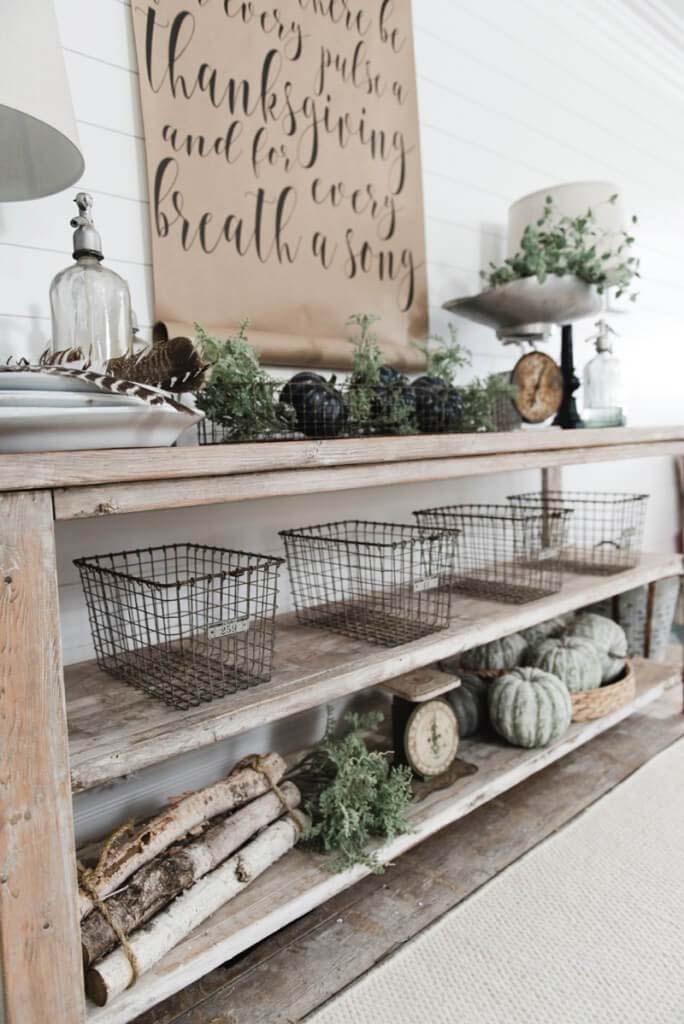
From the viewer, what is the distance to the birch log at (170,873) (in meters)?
0.99

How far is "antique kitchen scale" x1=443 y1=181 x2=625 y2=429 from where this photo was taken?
179cm

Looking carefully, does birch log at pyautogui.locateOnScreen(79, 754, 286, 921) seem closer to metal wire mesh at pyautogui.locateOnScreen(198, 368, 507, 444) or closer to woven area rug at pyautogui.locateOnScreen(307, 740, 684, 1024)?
woven area rug at pyautogui.locateOnScreen(307, 740, 684, 1024)

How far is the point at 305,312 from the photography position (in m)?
1.68

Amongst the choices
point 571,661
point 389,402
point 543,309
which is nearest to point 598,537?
point 571,661

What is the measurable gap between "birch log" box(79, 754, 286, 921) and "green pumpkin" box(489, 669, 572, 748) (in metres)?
0.54

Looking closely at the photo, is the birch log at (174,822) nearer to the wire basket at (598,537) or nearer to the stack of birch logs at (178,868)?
the stack of birch logs at (178,868)

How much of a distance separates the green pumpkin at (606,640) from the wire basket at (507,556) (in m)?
0.22

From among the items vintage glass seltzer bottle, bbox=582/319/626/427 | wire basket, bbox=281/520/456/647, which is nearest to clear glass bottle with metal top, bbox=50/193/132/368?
wire basket, bbox=281/520/456/647

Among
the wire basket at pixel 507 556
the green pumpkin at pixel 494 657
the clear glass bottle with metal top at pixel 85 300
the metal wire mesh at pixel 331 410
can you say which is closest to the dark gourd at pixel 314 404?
the metal wire mesh at pixel 331 410

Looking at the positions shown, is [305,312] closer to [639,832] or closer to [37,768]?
[37,768]

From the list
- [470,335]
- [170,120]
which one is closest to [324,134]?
[170,120]

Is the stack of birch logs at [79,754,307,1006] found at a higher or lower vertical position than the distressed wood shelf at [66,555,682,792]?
lower

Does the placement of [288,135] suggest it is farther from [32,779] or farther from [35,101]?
[32,779]

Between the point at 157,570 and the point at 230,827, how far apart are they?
52cm
